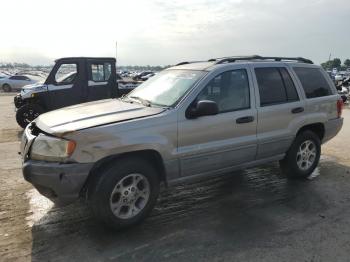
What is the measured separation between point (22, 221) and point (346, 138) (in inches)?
315

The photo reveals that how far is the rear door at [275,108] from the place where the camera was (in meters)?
5.44

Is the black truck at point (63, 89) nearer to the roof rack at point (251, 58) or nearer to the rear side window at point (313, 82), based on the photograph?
the roof rack at point (251, 58)

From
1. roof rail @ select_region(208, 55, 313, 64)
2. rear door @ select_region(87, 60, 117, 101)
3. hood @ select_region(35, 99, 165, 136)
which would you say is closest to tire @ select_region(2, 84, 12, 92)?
rear door @ select_region(87, 60, 117, 101)

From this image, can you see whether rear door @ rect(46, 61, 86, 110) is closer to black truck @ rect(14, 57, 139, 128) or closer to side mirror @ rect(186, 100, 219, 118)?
black truck @ rect(14, 57, 139, 128)

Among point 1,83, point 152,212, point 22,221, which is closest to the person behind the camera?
point 22,221

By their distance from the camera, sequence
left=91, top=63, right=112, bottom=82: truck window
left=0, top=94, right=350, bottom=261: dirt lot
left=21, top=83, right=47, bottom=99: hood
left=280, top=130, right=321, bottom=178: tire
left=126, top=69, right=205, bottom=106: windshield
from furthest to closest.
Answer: left=91, top=63, right=112, bottom=82: truck window → left=21, top=83, right=47, bottom=99: hood → left=280, top=130, right=321, bottom=178: tire → left=126, top=69, right=205, bottom=106: windshield → left=0, top=94, right=350, bottom=261: dirt lot

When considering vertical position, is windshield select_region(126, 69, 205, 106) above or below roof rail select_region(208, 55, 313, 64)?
below

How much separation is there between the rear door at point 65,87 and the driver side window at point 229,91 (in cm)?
666

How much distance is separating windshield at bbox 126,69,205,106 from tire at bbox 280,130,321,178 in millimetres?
2100

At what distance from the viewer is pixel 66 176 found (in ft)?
13.0

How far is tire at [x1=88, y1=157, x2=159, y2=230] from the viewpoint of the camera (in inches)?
161

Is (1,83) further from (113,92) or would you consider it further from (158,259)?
(158,259)

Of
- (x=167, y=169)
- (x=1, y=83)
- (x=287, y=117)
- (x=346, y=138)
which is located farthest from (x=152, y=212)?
(x=1, y=83)

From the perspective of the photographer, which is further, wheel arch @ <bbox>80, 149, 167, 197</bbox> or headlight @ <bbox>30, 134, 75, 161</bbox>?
wheel arch @ <bbox>80, 149, 167, 197</bbox>
